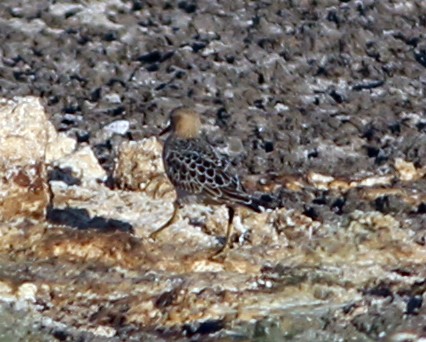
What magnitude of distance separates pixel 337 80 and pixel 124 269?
163 inches

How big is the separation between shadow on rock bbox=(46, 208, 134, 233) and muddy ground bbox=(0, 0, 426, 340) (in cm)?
113

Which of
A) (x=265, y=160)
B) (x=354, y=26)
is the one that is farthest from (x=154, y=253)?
(x=354, y=26)

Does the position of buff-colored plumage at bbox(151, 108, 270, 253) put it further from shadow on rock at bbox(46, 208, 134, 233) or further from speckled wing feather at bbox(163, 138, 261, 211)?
shadow on rock at bbox(46, 208, 134, 233)

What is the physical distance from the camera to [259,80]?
14.0 meters

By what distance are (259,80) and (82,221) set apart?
10.4 ft

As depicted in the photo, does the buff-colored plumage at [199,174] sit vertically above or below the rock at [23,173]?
above

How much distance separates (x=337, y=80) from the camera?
14.0 meters

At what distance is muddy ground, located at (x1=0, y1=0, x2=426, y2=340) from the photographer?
1237cm

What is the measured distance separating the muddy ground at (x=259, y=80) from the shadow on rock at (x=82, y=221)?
44.5 inches

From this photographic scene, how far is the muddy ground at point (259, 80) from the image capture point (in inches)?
487

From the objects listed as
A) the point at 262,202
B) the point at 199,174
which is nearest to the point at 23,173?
the point at 199,174

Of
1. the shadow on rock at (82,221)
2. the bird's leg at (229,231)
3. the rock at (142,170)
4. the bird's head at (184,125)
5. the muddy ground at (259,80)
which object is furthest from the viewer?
the muddy ground at (259,80)

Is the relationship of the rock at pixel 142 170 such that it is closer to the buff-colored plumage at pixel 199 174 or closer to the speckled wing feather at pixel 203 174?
the buff-colored plumage at pixel 199 174

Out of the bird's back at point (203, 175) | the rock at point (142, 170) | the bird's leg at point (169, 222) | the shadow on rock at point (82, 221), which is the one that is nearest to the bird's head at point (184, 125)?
the bird's back at point (203, 175)
